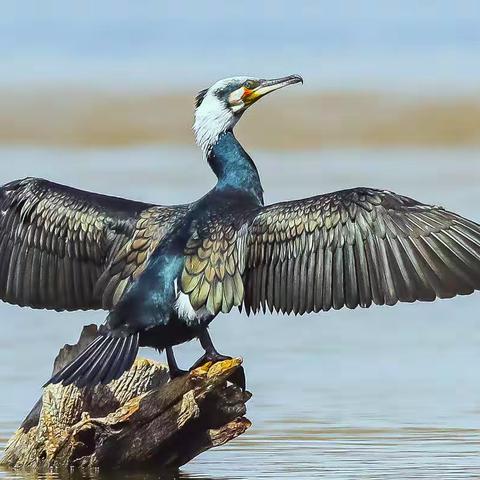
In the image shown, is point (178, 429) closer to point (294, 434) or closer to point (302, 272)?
point (302, 272)

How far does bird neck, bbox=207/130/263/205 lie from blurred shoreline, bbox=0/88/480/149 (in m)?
19.7

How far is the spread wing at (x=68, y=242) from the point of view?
10.6 m

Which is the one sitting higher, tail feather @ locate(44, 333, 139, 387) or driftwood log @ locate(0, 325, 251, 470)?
tail feather @ locate(44, 333, 139, 387)

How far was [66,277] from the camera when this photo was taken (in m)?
10.9

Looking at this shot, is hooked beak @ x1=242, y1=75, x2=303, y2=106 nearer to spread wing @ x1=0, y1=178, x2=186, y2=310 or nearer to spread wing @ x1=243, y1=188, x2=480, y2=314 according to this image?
spread wing @ x1=0, y1=178, x2=186, y2=310

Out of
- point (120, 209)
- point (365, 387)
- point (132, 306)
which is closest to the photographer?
point (132, 306)

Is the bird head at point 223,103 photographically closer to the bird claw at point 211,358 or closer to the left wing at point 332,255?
the left wing at point 332,255

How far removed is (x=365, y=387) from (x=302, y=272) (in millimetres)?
2840

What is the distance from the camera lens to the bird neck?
35.4 feet

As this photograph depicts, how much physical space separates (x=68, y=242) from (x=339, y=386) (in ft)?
9.49

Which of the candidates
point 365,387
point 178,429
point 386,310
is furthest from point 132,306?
point 386,310

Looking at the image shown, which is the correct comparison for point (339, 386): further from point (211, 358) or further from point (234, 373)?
point (234, 373)

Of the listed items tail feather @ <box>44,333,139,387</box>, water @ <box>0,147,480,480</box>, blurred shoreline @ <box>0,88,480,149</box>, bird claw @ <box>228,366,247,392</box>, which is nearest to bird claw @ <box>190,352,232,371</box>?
bird claw @ <box>228,366,247,392</box>

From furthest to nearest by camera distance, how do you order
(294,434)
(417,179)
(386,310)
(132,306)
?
(417,179) → (386,310) → (294,434) → (132,306)
